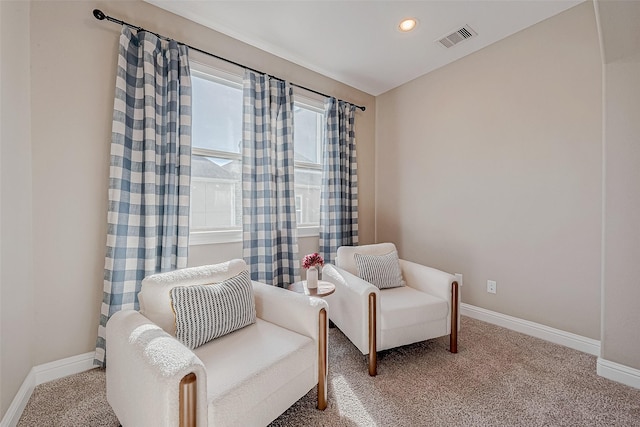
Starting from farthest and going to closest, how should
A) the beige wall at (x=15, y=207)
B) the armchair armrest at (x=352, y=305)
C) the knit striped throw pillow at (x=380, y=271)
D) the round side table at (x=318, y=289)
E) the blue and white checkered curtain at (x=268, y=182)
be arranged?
the blue and white checkered curtain at (x=268, y=182), the knit striped throw pillow at (x=380, y=271), the round side table at (x=318, y=289), the armchair armrest at (x=352, y=305), the beige wall at (x=15, y=207)

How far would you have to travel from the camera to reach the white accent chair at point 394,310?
73.0 inches

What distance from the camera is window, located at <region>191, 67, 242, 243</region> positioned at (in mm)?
2434

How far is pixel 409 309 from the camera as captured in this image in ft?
6.45

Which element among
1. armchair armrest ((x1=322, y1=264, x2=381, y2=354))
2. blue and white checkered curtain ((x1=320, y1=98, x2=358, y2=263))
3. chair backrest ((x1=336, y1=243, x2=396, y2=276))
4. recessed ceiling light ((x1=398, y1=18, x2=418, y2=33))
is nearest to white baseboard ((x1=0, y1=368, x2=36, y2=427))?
armchair armrest ((x1=322, y1=264, x2=381, y2=354))

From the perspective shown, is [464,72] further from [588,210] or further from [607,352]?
[607,352]

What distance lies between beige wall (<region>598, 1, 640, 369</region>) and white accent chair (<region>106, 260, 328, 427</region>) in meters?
1.91

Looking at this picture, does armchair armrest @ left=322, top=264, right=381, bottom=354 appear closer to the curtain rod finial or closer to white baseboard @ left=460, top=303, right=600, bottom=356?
white baseboard @ left=460, top=303, right=600, bottom=356

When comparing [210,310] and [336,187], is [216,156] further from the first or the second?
[210,310]

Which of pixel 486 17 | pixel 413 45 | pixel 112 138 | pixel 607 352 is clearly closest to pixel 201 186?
pixel 112 138

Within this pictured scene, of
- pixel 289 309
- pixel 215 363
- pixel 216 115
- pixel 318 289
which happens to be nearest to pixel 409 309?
pixel 318 289

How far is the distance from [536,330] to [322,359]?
80.9 inches

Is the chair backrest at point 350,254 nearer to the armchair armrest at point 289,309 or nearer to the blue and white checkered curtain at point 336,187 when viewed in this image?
the blue and white checkered curtain at point 336,187

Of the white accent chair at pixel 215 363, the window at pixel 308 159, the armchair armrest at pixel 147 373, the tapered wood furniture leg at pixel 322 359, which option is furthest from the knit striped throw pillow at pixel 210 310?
the window at pixel 308 159

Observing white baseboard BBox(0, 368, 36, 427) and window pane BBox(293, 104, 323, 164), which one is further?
window pane BBox(293, 104, 323, 164)
